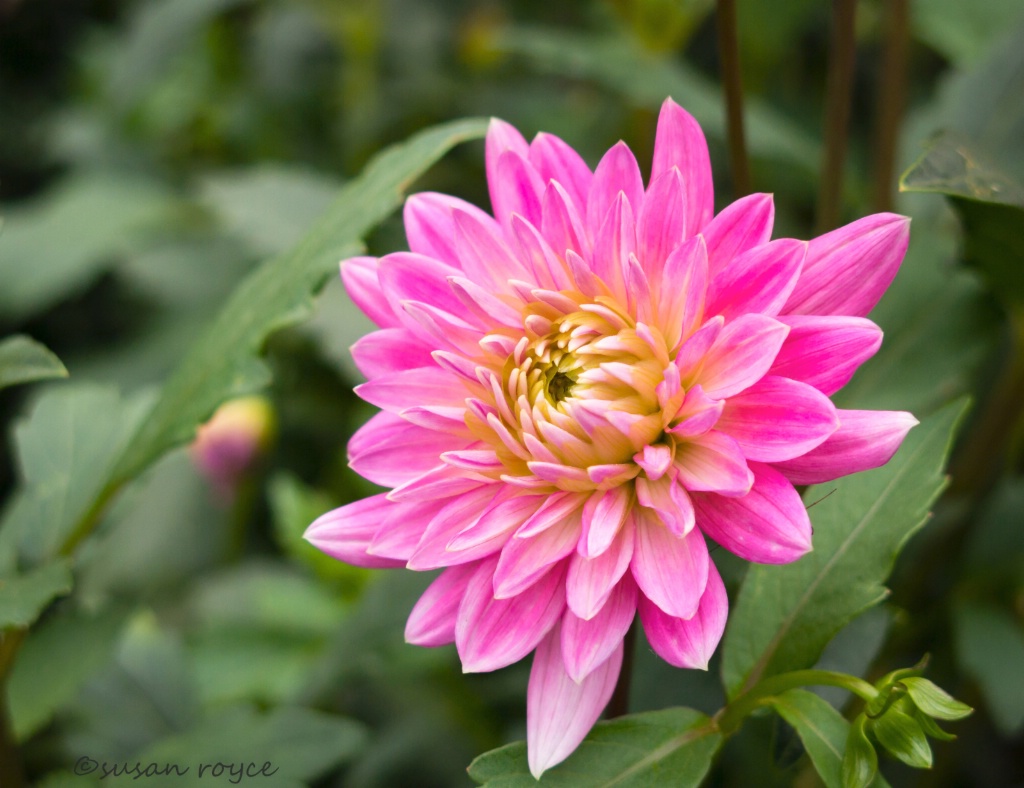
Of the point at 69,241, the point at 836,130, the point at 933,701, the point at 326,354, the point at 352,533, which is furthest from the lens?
the point at 69,241

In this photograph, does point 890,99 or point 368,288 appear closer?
point 368,288

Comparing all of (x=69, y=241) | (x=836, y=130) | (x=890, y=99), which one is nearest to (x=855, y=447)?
(x=836, y=130)

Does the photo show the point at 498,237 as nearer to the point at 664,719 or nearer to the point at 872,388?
the point at 664,719

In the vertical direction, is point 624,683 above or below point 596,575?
below

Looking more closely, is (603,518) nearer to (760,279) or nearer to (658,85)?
(760,279)

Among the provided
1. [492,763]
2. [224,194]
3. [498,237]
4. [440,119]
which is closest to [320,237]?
[498,237]

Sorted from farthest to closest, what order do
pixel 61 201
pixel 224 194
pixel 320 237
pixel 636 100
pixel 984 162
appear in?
pixel 61 201 → pixel 224 194 → pixel 636 100 → pixel 320 237 → pixel 984 162

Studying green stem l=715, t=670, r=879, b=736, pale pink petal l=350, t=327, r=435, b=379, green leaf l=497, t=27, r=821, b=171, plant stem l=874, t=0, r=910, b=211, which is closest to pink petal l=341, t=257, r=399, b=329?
pale pink petal l=350, t=327, r=435, b=379
